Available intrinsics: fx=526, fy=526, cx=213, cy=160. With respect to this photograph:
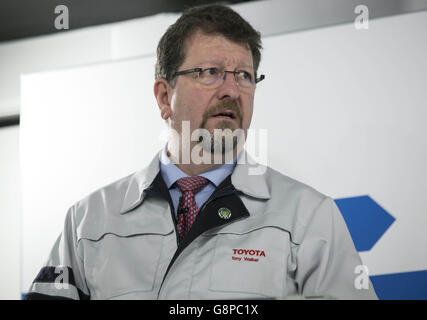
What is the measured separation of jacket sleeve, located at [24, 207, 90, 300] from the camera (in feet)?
4.65

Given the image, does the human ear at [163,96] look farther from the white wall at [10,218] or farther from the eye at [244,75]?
the white wall at [10,218]

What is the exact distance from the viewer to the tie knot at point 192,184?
1.50 m

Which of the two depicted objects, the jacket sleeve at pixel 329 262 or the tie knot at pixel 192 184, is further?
the tie knot at pixel 192 184

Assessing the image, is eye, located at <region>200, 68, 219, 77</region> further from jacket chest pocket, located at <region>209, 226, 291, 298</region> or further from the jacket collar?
jacket chest pocket, located at <region>209, 226, 291, 298</region>

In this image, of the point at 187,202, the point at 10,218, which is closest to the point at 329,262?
the point at 187,202

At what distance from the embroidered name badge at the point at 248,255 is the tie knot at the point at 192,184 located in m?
0.24

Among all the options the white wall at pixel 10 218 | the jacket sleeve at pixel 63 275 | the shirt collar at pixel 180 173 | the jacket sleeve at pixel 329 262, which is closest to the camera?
the jacket sleeve at pixel 329 262

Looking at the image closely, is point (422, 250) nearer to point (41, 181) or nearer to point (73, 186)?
point (73, 186)

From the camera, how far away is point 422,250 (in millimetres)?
1644

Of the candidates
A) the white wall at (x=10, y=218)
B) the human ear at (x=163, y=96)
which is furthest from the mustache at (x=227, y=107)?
the white wall at (x=10, y=218)

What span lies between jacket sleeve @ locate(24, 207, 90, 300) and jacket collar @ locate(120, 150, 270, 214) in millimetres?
178

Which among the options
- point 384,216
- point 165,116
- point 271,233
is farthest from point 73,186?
point 384,216

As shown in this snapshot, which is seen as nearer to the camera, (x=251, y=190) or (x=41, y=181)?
(x=251, y=190)

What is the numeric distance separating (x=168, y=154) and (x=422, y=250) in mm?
850
